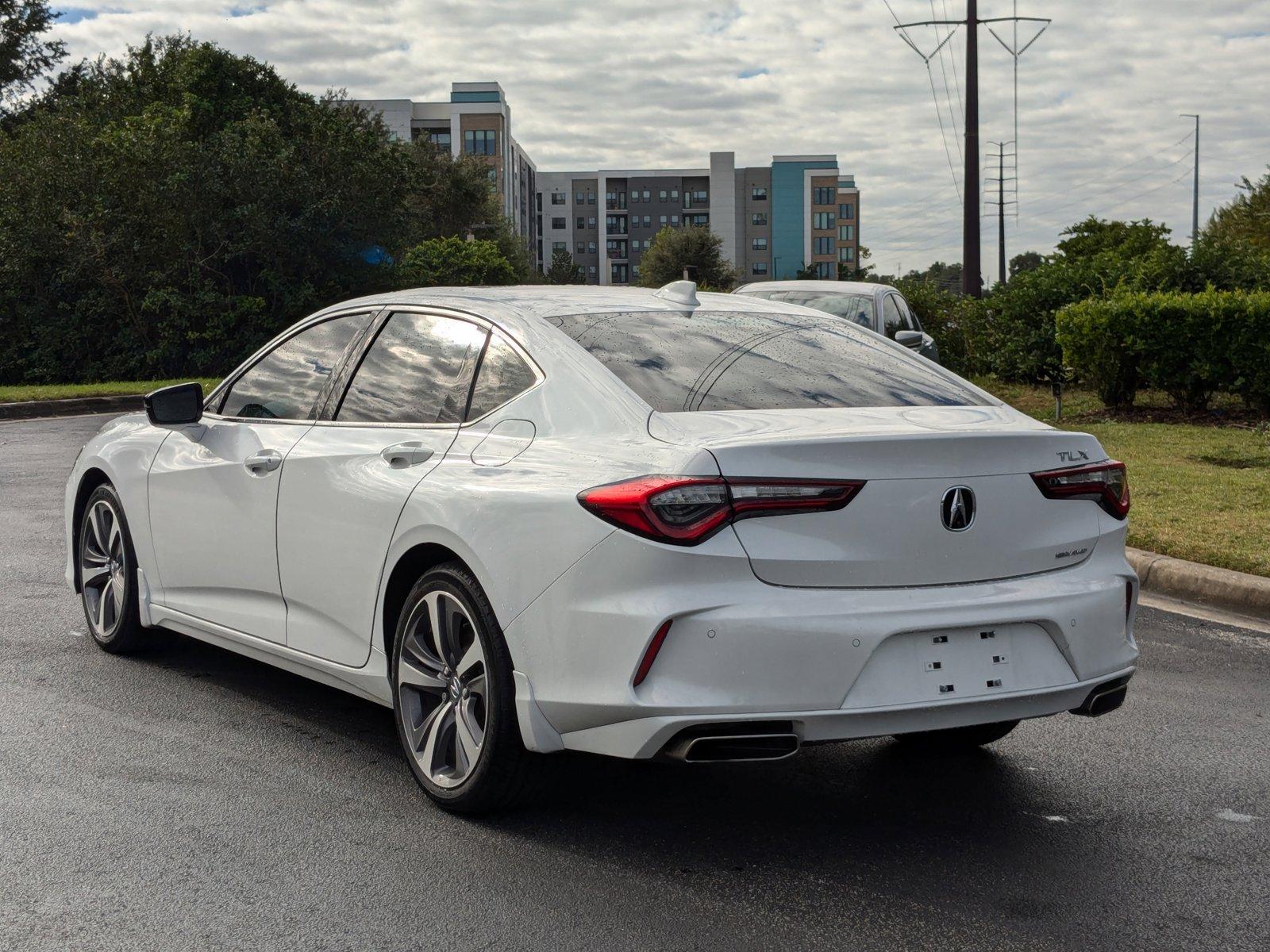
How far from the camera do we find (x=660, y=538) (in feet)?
11.8

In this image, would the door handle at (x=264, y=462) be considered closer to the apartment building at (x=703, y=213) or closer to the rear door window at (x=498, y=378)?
the rear door window at (x=498, y=378)

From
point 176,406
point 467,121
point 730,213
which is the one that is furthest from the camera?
point 730,213

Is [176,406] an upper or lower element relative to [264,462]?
upper

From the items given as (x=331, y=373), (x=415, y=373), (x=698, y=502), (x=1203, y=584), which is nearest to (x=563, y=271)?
(x=1203, y=584)

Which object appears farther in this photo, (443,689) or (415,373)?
(415,373)

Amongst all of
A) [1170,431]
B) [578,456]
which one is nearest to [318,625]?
[578,456]

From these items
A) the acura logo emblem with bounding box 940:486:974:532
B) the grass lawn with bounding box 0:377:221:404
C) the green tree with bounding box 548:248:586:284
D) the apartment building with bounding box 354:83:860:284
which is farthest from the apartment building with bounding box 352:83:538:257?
the acura logo emblem with bounding box 940:486:974:532

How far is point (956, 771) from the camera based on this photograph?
4777 mm

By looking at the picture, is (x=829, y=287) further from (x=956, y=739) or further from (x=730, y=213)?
(x=730, y=213)

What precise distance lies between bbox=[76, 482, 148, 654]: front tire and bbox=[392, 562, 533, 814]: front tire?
2.17 m

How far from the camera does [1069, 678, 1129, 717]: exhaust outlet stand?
159 inches

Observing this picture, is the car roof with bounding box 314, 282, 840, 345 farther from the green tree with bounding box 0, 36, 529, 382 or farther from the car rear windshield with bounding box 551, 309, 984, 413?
the green tree with bounding box 0, 36, 529, 382

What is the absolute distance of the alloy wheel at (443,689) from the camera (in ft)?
13.6

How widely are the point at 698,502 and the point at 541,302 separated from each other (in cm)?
135
